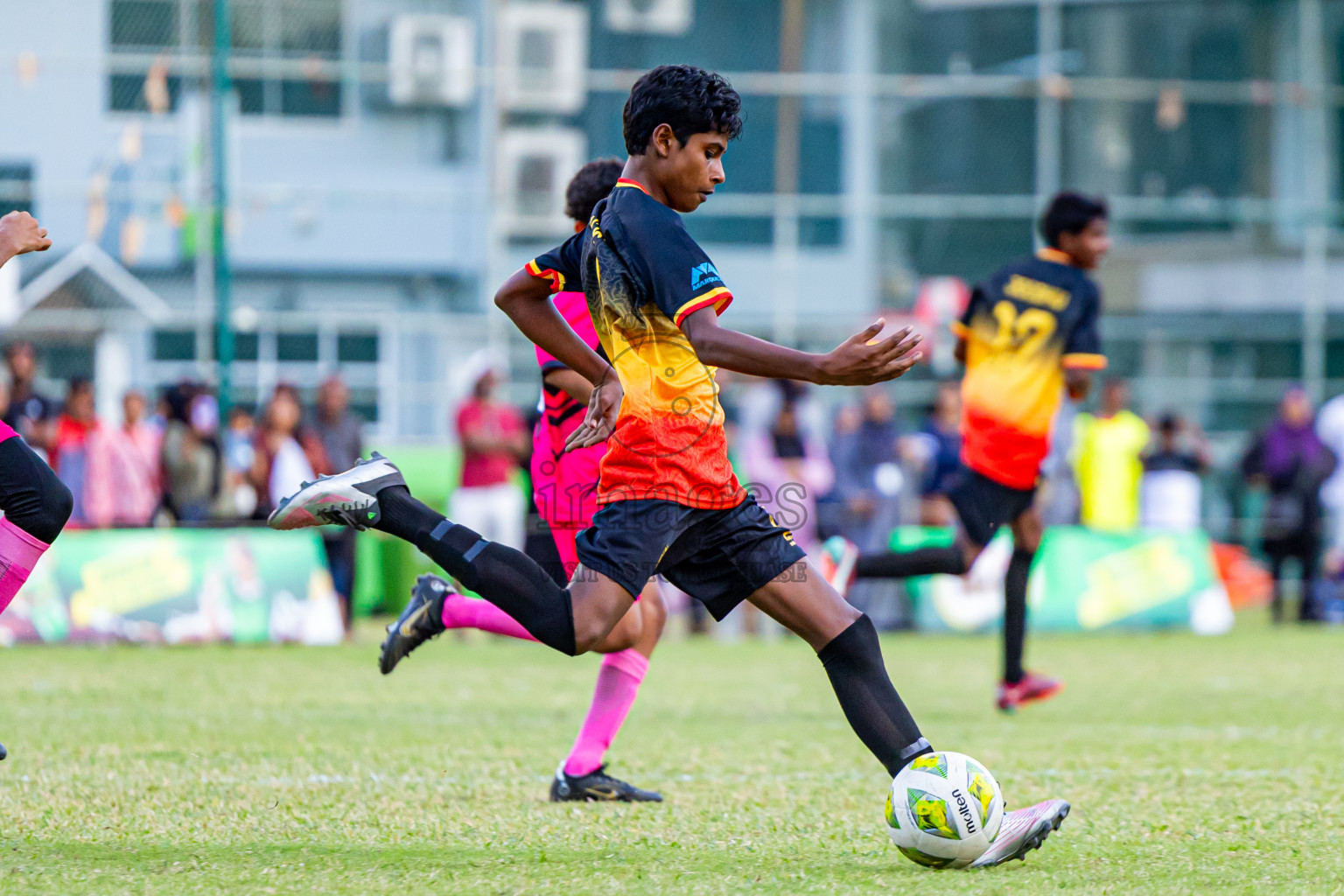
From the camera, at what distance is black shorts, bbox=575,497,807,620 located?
14.1 ft

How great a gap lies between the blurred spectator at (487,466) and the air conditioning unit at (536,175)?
7.17 m

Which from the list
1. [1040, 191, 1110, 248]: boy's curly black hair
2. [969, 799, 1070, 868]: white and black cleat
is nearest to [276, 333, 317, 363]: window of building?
[1040, 191, 1110, 248]: boy's curly black hair

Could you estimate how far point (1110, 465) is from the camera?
1562cm

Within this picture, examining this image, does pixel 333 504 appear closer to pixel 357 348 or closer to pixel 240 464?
pixel 240 464

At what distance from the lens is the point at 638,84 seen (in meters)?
4.41

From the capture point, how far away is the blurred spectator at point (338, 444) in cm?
1326

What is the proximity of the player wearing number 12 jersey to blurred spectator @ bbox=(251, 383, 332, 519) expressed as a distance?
6.56 metres

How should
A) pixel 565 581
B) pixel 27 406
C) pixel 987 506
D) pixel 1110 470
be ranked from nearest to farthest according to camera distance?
pixel 565 581 < pixel 987 506 < pixel 27 406 < pixel 1110 470

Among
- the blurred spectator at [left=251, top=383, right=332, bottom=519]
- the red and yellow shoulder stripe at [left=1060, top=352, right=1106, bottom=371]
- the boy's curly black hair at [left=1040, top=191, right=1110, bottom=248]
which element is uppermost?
the boy's curly black hair at [left=1040, top=191, right=1110, bottom=248]

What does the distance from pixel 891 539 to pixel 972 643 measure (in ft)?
4.44

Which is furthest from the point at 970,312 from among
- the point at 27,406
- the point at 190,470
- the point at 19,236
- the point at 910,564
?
the point at 27,406

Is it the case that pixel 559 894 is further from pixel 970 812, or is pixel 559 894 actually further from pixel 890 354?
pixel 890 354

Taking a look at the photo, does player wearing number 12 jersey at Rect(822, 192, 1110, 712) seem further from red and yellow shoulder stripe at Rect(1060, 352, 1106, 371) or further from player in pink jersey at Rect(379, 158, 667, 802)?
player in pink jersey at Rect(379, 158, 667, 802)

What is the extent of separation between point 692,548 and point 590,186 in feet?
6.76
